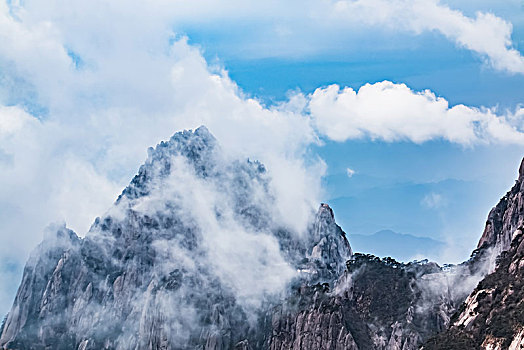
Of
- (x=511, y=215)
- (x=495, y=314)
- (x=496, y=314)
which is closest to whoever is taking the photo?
(x=496, y=314)

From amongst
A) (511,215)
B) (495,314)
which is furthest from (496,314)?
(511,215)

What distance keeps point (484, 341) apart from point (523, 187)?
56.6 meters

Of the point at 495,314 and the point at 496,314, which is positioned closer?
the point at 496,314

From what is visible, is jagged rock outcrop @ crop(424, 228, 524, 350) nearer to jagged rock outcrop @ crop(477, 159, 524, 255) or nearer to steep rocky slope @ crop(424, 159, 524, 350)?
steep rocky slope @ crop(424, 159, 524, 350)

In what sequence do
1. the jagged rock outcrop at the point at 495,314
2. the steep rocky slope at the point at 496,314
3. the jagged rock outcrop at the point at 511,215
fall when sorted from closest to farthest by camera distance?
the steep rocky slope at the point at 496,314 < the jagged rock outcrop at the point at 495,314 < the jagged rock outcrop at the point at 511,215

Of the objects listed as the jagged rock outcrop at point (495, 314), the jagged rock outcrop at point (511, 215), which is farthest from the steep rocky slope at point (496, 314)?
the jagged rock outcrop at point (511, 215)

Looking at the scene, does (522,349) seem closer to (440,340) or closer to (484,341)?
(484,341)

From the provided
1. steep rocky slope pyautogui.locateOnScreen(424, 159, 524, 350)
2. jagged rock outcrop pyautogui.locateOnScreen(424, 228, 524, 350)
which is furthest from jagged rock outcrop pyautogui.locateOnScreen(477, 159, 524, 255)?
jagged rock outcrop pyautogui.locateOnScreen(424, 228, 524, 350)

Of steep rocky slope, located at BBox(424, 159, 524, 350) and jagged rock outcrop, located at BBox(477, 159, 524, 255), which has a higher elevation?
jagged rock outcrop, located at BBox(477, 159, 524, 255)

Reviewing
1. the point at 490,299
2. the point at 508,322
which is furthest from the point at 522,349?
the point at 490,299

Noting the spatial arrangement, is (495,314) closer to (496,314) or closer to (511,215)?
(496,314)

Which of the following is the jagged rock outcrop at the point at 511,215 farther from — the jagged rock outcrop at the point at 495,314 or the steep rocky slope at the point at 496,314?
the jagged rock outcrop at the point at 495,314

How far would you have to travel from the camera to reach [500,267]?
545 ft

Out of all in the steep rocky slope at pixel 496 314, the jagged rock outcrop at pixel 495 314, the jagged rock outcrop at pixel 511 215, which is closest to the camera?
the steep rocky slope at pixel 496 314
